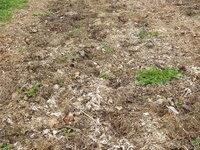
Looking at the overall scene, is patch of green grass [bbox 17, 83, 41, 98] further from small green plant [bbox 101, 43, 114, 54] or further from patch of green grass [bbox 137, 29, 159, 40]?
patch of green grass [bbox 137, 29, 159, 40]

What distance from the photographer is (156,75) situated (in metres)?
10.5

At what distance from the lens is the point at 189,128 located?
9039 millimetres

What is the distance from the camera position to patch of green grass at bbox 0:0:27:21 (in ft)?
43.9

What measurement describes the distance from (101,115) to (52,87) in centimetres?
155

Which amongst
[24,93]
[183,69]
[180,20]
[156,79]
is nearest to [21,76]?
[24,93]

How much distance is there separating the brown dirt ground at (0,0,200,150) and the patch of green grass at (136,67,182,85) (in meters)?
0.17

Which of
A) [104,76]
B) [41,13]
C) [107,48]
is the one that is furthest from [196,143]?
[41,13]

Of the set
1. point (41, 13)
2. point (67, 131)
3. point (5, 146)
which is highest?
point (41, 13)

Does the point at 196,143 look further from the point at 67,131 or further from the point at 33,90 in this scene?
the point at 33,90

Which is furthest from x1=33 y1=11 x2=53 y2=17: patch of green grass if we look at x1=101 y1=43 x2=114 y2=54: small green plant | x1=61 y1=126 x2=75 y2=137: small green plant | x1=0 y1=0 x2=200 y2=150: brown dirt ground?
x1=61 y1=126 x2=75 y2=137: small green plant

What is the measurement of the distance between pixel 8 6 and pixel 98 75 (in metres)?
4.79

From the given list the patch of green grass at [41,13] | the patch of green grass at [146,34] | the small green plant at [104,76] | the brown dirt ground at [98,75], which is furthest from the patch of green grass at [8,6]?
the small green plant at [104,76]

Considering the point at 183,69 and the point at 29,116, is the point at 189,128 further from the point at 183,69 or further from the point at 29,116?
the point at 29,116

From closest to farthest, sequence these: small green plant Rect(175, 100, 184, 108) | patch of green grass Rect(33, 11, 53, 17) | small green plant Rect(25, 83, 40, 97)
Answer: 1. small green plant Rect(175, 100, 184, 108)
2. small green plant Rect(25, 83, 40, 97)
3. patch of green grass Rect(33, 11, 53, 17)
